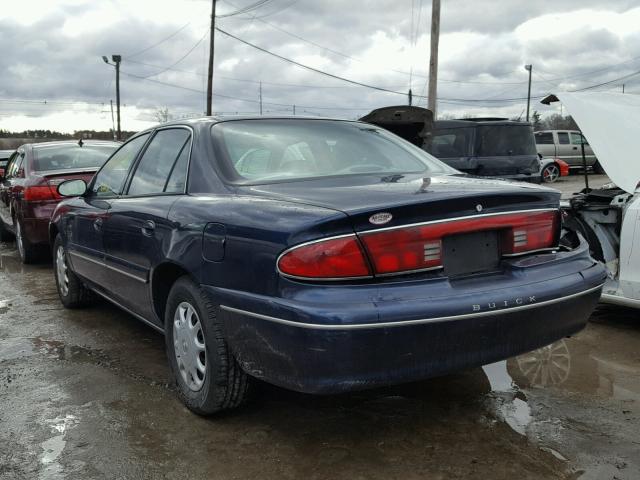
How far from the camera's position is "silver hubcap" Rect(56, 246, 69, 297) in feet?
17.8

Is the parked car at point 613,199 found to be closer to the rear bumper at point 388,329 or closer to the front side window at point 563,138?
the rear bumper at point 388,329

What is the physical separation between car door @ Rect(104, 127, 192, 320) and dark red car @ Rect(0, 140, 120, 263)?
11.4 ft

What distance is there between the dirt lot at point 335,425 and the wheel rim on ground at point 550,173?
54.8 ft

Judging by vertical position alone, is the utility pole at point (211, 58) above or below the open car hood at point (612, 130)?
above

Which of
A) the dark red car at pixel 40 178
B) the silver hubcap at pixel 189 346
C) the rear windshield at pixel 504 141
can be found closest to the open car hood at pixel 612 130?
the silver hubcap at pixel 189 346

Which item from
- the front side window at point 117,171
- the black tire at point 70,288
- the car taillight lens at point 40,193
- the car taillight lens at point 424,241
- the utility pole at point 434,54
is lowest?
the black tire at point 70,288

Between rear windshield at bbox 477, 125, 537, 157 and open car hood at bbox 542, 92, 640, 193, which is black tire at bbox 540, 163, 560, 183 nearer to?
rear windshield at bbox 477, 125, 537, 157

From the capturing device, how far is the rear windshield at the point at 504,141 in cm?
1155

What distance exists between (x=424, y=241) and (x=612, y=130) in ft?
9.40

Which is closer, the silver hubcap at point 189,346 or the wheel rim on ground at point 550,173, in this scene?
the silver hubcap at point 189,346

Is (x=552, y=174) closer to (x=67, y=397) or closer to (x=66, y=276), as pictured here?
(x=66, y=276)

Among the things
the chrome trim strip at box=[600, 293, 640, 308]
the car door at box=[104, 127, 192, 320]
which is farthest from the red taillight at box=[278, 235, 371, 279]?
the chrome trim strip at box=[600, 293, 640, 308]

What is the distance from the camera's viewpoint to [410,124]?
9.50 m

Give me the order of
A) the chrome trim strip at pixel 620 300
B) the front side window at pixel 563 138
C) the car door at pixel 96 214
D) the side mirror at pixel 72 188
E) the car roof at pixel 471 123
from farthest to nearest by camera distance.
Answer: the front side window at pixel 563 138 → the car roof at pixel 471 123 → the side mirror at pixel 72 188 → the chrome trim strip at pixel 620 300 → the car door at pixel 96 214
